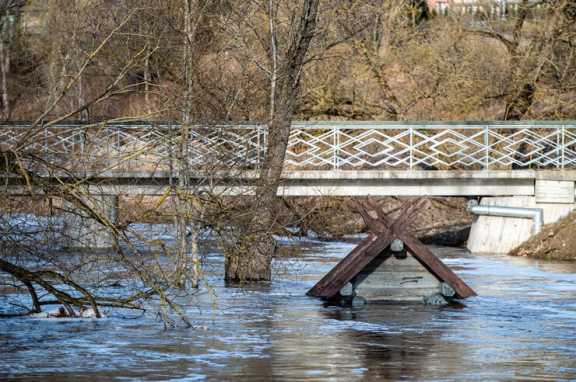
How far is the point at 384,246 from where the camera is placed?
1812 cm

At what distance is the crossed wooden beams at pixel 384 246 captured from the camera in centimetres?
1809

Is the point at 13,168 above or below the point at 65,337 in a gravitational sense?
above

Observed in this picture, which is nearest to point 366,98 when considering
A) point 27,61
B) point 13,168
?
point 27,61

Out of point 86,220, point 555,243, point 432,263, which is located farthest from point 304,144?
point 86,220

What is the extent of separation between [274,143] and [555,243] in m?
10.4

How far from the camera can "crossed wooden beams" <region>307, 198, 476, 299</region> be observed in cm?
1809

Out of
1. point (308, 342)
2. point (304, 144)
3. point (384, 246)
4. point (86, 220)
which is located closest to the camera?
point (308, 342)

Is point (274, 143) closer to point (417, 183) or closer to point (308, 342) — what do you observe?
point (308, 342)

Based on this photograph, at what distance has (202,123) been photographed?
61.7 ft

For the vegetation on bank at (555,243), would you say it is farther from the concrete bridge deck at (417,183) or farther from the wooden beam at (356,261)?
the wooden beam at (356,261)

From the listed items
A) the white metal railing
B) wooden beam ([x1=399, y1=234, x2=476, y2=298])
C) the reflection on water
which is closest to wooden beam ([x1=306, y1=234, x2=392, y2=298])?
wooden beam ([x1=399, y1=234, x2=476, y2=298])

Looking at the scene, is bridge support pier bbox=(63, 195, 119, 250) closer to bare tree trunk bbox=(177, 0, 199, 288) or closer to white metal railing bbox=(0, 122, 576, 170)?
white metal railing bbox=(0, 122, 576, 170)

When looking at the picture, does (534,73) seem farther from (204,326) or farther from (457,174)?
(204,326)

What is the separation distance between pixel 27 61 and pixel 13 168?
32.5 m
